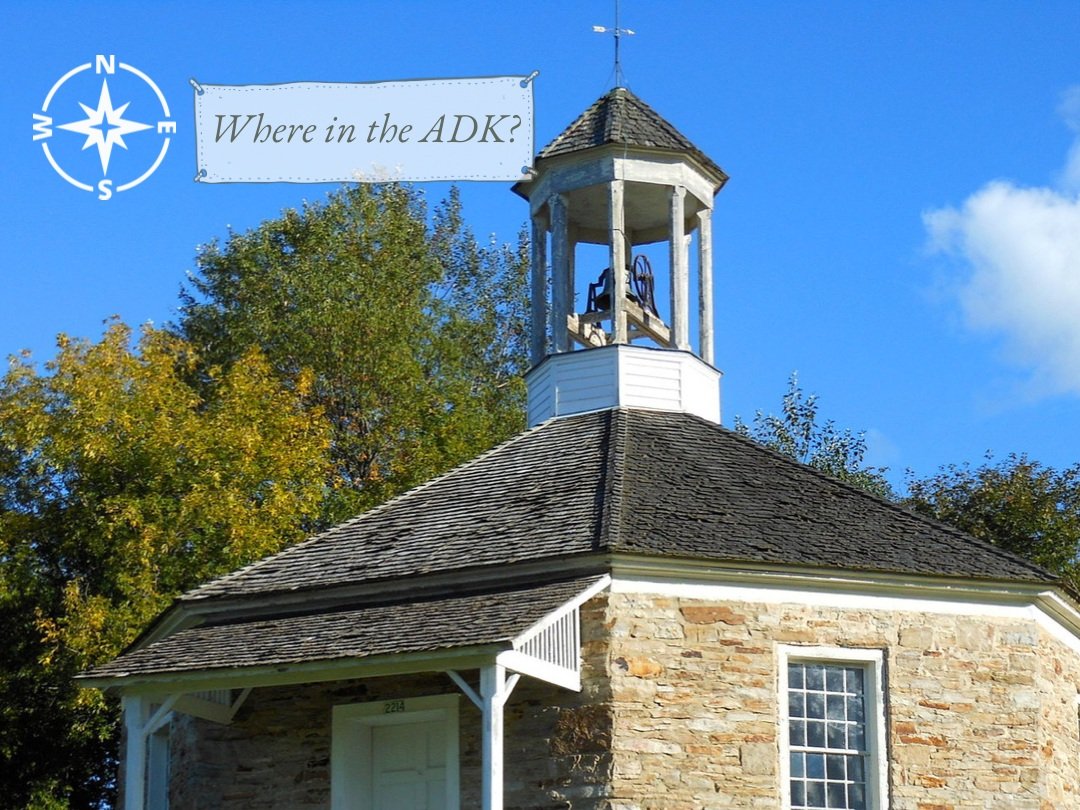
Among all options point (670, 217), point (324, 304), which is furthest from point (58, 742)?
point (670, 217)

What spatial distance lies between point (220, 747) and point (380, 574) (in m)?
2.56

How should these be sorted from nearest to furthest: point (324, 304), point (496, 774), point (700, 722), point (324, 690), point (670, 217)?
1. point (496, 774)
2. point (700, 722)
3. point (324, 690)
4. point (670, 217)
5. point (324, 304)

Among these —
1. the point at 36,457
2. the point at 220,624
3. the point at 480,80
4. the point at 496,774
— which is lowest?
the point at 496,774

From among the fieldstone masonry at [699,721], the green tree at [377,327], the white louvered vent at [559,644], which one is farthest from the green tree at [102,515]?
the white louvered vent at [559,644]

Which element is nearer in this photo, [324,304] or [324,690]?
[324,690]

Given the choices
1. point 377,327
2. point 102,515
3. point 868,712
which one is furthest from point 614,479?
point 377,327

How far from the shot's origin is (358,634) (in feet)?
60.1

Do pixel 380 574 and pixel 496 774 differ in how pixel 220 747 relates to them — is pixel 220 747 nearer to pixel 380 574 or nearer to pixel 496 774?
pixel 380 574

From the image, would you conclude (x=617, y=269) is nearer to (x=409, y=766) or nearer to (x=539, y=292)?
(x=539, y=292)

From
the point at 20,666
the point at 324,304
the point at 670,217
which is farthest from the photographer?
the point at 324,304

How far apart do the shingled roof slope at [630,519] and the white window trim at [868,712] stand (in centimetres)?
Answer: 89

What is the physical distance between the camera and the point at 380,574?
19578 millimetres

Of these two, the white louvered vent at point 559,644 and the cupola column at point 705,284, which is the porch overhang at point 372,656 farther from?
the cupola column at point 705,284

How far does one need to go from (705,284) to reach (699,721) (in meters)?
7.73
